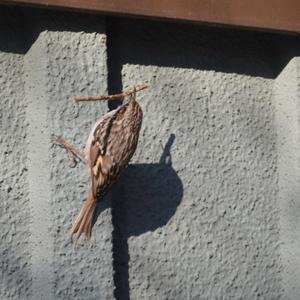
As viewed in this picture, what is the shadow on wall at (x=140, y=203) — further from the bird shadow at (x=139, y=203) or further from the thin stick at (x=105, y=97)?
the thin stick at (x=105, y=97)

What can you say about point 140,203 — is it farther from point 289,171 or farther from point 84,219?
point 289,171

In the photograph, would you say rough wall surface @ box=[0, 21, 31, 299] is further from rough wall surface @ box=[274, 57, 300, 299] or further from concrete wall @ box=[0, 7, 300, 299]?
rough wall surface @ box=[274, 57, 300, 299]

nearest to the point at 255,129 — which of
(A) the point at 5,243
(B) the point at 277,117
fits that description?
(B) the point at 277,117

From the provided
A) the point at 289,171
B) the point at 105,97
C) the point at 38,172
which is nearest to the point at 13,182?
the point at 38,172

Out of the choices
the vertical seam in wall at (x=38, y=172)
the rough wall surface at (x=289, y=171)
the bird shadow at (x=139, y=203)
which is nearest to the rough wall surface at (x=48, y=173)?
the vertical seam in wall at (x=38, y=172)

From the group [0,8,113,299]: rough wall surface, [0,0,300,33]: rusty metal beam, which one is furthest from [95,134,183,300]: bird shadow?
[0,0,300,33]: rusty metal beam

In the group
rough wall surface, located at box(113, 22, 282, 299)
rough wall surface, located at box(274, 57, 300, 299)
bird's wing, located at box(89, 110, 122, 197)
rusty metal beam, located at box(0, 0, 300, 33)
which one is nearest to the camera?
bird's wing, located at box(89, 110, 122, 197)
